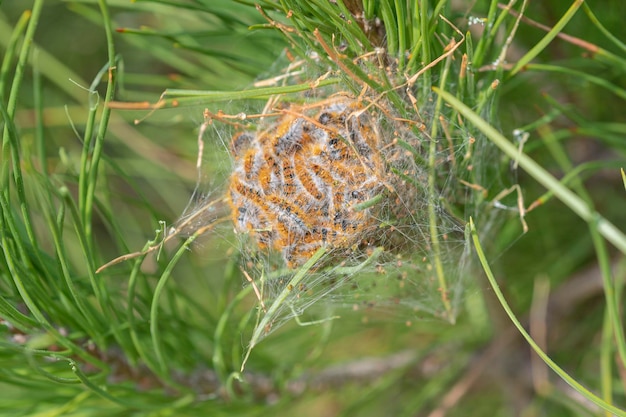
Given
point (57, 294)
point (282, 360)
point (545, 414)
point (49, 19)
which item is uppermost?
point (49, 19)

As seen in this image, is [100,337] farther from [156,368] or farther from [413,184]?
[413,184]

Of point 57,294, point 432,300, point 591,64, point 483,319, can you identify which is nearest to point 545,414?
point 483,319

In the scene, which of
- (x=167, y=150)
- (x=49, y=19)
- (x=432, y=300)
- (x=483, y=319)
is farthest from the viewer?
(x=49, y=19)

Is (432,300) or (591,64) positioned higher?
(591,64)
